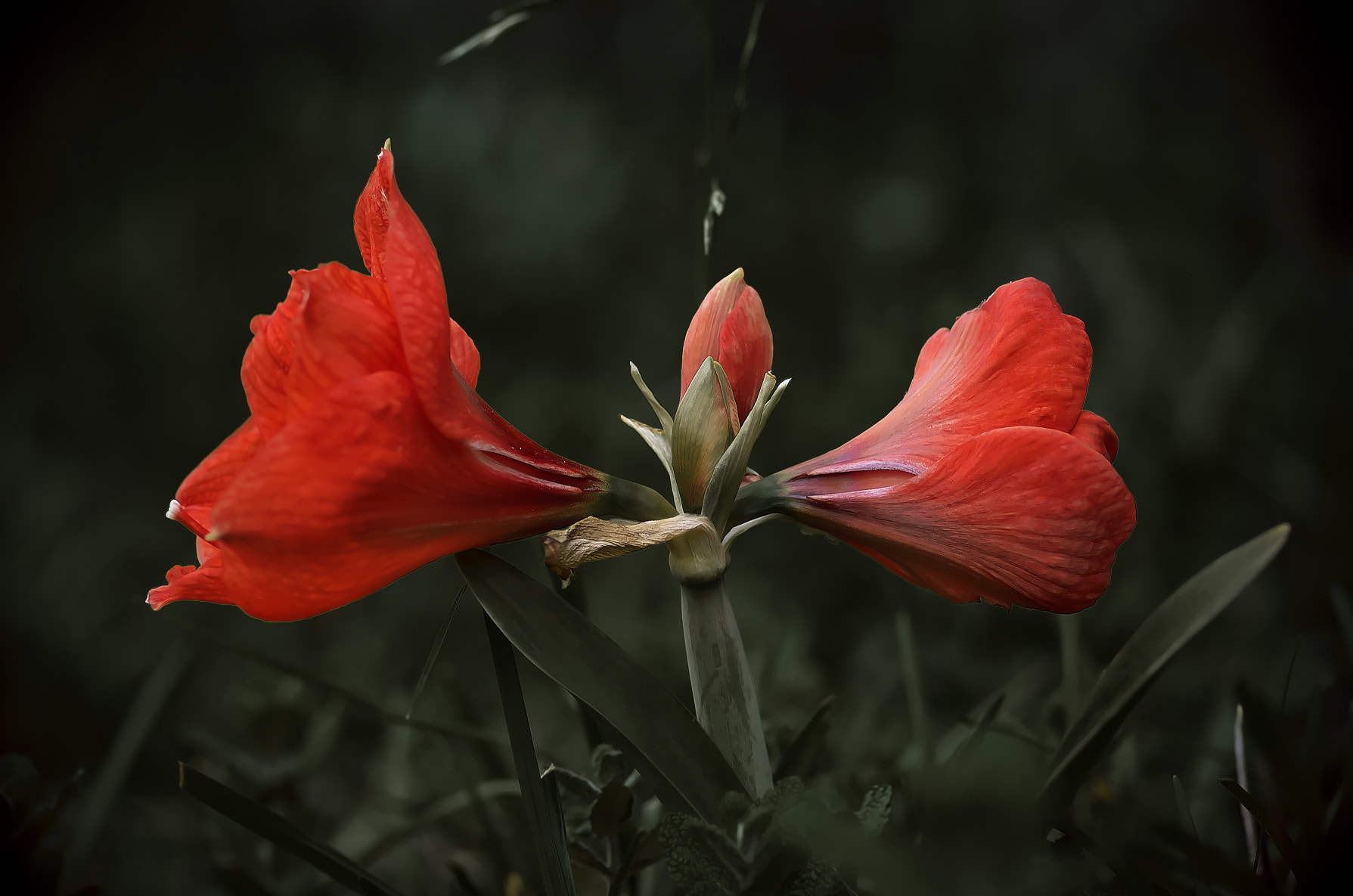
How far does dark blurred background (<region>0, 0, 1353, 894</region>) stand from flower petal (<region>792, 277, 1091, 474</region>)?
0.40 meters

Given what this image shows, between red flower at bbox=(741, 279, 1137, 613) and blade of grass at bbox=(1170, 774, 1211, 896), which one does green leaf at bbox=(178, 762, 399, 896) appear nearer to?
red flower at bbox=(741, 279, 1137, 613)

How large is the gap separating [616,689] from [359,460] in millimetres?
96

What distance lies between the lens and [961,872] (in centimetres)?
20

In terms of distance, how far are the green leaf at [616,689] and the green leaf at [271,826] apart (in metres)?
0.09

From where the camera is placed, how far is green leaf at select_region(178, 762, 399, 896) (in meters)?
0.25

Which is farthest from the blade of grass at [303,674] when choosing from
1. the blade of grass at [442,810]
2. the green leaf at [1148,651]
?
the green leaf at [1148,651]

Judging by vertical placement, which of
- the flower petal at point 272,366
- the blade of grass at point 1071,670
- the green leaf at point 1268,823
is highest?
the flower petal at point 272,366

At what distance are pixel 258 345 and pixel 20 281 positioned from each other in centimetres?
99

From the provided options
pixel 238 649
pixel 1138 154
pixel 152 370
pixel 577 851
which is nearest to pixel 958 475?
pixel 577 851

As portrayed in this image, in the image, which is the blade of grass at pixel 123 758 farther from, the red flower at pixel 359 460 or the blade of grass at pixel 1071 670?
the blade of grass at pixel 1071 670

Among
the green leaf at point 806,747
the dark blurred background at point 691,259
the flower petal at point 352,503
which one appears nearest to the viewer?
the flower petal at point 352,503

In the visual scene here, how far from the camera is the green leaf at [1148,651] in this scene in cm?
23

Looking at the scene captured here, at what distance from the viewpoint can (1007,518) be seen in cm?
26

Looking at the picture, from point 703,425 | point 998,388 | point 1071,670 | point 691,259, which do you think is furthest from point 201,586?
point 691,259
